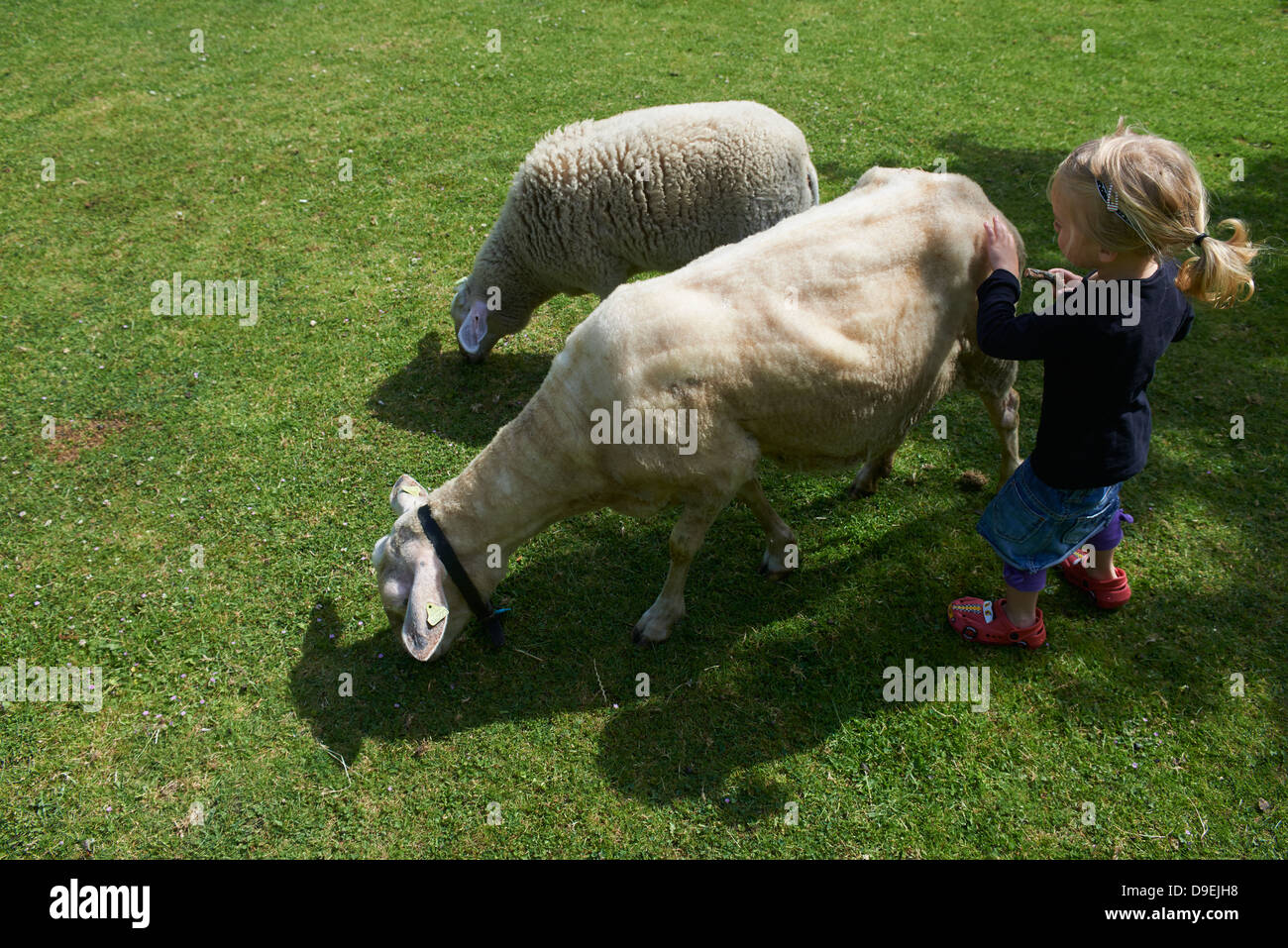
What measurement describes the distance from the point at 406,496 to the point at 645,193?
2805 mm

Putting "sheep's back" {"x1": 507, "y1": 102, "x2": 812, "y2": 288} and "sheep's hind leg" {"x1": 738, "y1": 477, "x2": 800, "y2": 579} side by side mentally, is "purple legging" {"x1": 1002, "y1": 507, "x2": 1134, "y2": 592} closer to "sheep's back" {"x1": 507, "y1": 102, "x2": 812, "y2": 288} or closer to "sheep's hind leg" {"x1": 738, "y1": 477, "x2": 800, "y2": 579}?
"sheep's hind leg" {"x1": 738, "y1": 477, "x2": 800, "y2": 579}

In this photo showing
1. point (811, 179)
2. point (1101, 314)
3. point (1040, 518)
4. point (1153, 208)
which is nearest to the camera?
point (1153, 208)

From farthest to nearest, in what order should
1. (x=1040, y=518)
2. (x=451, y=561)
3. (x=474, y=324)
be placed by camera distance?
1. (x=474, y=324)
2. (x=451, y=561)
3. (x=1040, y=518)

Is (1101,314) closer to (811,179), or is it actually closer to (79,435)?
(811,179)

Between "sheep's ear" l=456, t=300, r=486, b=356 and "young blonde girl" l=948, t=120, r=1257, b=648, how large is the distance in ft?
12.5

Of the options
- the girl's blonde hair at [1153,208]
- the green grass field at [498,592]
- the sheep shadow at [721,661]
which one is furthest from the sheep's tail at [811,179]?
the girl's blonde hair at [1153,208]

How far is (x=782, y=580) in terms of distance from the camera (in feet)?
16.2

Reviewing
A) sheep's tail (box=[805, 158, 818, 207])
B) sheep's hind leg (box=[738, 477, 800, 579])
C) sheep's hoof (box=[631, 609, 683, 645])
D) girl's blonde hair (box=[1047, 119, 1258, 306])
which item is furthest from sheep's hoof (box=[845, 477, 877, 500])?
girl's blonde hair (box=[1047, 119, 1258, 306])

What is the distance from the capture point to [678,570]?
446 cm

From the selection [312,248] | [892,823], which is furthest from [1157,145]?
[312,248]

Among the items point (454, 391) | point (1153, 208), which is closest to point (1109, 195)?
point (1153, 208)

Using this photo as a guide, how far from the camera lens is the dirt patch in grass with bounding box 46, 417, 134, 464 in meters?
5.91

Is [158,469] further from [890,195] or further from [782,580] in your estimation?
[890,195]
